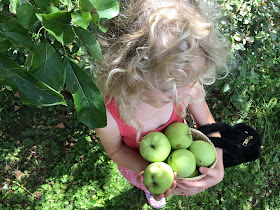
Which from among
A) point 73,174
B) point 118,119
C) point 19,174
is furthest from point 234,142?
point 19,174

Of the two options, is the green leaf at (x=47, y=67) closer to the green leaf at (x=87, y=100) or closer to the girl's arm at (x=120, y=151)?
the green leaf at (x=87, y=100)

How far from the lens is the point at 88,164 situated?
2.53m

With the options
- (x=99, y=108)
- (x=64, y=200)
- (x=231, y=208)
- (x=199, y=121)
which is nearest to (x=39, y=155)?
(x=64, y=200)

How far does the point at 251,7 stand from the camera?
2.09 m

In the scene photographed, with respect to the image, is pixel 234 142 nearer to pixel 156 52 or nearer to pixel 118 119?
pixel 118 119

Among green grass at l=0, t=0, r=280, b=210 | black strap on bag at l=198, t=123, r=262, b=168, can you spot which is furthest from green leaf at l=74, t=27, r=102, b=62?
green grass at l=0, t=0, r=280, b=210

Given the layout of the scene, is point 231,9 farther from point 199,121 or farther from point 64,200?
point 64,200

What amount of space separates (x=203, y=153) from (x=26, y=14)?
120 cm

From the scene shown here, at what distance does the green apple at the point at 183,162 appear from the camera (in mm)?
1408

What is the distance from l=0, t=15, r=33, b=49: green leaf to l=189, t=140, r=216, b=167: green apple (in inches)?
44.9

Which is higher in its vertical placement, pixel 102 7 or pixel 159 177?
pixel 102 7

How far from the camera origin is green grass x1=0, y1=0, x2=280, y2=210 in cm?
236

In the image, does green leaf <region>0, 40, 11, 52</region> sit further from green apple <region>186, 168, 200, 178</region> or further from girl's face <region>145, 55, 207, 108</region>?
green apple <region>186, 168, 200, 178</region>

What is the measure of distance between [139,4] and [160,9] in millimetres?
93
